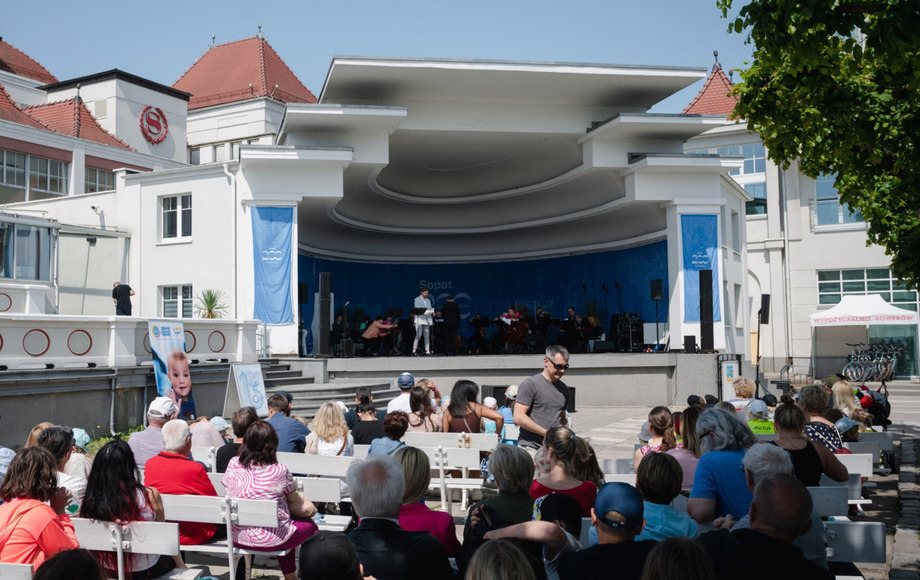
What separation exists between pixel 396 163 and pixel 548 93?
5817 mm

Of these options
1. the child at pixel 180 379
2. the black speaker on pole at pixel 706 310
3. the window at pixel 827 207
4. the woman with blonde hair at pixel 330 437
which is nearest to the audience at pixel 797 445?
the woman with blonde hair at pixel 330 437

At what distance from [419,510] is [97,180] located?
33133 millimetres

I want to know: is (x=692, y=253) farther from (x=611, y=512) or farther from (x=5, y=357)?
(x=611, y=512)

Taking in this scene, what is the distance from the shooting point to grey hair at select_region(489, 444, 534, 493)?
153 inches

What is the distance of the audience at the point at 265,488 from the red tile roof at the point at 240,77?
40.5 meters

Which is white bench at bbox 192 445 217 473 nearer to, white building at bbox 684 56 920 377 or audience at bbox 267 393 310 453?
audience at bbox 267 393 310 453

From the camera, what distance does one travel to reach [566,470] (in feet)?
14.6

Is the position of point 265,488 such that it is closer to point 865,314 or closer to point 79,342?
point 79,342

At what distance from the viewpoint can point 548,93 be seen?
63.4ft

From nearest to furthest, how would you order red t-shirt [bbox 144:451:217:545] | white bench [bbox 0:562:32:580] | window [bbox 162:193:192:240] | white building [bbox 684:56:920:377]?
white bench [bbox 0:562:32:580]
red t-shirt [bbox 144:451:217:545]
window [bbox 162:193:192:240]
white building [bbox 684:56:920:377]

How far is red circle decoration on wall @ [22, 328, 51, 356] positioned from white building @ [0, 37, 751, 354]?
6.74m

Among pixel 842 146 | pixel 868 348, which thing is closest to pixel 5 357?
pixel 842 146

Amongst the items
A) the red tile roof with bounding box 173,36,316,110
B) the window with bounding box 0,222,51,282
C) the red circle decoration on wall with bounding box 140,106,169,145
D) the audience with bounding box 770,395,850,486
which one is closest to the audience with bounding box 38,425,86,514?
the audience with bounding box 770,395,850,486

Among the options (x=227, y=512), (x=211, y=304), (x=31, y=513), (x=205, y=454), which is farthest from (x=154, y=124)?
(x=31, y=513)
